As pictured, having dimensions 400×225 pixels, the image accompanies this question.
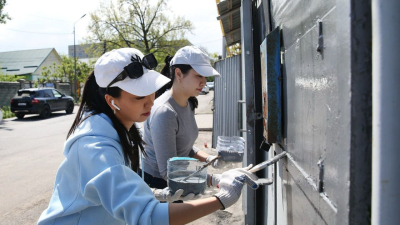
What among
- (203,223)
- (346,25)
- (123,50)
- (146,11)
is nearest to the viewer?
(346,25)

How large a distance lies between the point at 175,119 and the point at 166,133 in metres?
0.13

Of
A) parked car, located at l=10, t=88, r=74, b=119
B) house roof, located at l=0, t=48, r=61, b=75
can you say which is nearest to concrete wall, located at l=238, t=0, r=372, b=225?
parked car, located at l=10, t=88, r=74, b=119

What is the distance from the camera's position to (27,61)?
48.9 m

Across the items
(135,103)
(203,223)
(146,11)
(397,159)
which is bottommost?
(203,223)

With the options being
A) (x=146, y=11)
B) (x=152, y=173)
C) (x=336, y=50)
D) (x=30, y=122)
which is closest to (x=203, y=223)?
(x=152, y=173)

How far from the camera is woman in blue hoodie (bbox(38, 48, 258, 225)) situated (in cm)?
132

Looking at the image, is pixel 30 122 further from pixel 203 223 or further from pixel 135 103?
pixel 135 103

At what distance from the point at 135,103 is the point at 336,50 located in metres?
1.04

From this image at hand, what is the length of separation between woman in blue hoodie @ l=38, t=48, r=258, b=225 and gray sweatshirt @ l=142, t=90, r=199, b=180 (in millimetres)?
465

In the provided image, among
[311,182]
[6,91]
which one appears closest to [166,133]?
[311,182]

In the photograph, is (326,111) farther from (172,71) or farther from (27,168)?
(27,168)

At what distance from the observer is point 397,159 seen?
0.70 meters

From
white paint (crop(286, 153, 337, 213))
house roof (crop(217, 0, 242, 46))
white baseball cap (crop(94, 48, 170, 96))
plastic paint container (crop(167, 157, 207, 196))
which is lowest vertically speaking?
plastic paint container (crop(167, 157, 207, 196))

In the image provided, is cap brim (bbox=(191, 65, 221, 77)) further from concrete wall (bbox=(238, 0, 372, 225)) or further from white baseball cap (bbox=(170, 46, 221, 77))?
concrete wall (bbox=(238, 0, 372, 225))
